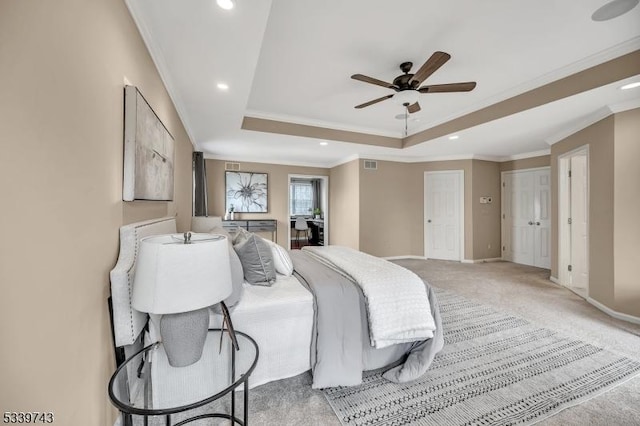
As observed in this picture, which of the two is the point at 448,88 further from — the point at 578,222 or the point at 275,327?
the point at 578,222

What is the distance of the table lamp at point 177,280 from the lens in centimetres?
95

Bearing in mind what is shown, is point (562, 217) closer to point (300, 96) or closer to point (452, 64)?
point (452, 64)

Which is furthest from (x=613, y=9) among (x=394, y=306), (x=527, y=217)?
(x=527, y=217)

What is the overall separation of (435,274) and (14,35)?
5045mm

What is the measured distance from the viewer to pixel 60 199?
2.87 feet

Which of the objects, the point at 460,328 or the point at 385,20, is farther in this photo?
the point at 460,328

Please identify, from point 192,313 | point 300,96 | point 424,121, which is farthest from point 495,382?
point 424,121

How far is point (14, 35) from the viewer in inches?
26.8

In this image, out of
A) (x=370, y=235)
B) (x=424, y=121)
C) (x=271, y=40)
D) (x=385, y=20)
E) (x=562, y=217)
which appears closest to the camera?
(x=385, y=20)

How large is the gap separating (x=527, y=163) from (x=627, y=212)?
2965 millimetres

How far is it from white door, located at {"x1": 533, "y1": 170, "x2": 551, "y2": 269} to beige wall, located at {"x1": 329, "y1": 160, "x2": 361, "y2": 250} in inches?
140

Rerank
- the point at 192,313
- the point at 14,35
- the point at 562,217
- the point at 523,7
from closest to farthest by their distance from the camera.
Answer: the point at 14,35 < the point at 192,313 < the point at 523,7 < the point at 562,217

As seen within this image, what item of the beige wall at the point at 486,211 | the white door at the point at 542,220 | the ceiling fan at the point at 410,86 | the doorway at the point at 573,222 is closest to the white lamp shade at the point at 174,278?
the ceiling fan at the point at 410,86

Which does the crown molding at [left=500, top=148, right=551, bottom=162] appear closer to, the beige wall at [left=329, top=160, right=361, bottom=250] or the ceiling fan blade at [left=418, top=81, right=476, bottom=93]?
the beige wall at [left=329, top=160, right=361, bottom=250]
